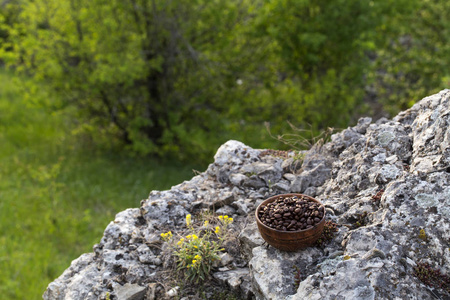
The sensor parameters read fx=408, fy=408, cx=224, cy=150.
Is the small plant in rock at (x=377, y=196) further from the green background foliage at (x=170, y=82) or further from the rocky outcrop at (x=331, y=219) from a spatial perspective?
the green background foliage at (x=170, y=82)

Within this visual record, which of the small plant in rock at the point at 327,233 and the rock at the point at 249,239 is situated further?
the rock at the point at 249,239

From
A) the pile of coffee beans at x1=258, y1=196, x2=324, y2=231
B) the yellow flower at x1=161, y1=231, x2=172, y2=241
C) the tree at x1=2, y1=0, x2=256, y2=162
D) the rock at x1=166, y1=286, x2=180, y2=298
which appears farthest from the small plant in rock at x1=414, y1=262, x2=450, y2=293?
the tree at x1=2, y1=0, x2=256, y2=162

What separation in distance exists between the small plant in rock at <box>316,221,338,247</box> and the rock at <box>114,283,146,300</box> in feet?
6.07

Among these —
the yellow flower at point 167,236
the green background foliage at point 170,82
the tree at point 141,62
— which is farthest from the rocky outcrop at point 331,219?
the tree at point 141,62

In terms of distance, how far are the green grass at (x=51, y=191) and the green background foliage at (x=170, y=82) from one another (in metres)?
0.05

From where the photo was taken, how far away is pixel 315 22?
37.9ft

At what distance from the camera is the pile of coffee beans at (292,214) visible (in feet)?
12.1

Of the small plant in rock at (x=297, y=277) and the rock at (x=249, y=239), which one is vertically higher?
the small plant in rock at (x=297, y=277)

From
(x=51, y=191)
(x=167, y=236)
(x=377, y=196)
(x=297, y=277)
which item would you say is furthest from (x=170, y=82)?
(x=297, y=277)

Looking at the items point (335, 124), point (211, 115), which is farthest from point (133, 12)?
point (335, 124)

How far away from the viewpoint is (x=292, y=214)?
3822 millimetres

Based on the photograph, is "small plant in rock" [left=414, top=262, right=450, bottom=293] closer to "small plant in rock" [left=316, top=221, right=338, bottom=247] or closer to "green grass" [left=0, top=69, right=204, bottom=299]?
"small plant in rock" [left=316, top=221, right=338, bottom=247]

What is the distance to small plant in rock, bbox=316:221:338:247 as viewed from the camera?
379 cm

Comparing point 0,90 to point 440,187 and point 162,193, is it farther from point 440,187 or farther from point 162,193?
point 440,187
